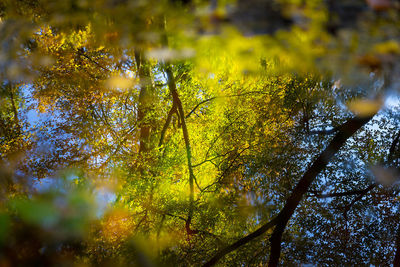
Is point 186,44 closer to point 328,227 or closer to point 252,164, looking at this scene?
point 252,164

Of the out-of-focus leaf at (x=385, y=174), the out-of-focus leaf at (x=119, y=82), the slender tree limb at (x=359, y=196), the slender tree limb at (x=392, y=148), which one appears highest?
the out-of-focus leaf at (x=119, y=82)

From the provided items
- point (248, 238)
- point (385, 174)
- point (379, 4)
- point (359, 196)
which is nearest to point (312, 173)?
point (248, 238)

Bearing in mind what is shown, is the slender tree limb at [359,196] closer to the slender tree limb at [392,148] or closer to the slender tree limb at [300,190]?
the slender tree limb at [392,148]

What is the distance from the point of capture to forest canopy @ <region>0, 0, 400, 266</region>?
85cm

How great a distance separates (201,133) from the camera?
15.7 ft

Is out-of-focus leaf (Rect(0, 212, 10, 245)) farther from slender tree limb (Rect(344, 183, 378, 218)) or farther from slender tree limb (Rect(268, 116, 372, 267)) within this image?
slender tree limb (Rect(344, 183, 378, 218))

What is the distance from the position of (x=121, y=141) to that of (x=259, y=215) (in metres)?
2.64

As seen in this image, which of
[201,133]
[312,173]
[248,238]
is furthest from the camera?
[201,133]

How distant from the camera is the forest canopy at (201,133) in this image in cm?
85

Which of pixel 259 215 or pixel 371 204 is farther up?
pixel 371 204

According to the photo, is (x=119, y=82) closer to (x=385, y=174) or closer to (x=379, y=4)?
(x=385, y=174)

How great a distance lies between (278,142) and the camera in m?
3.52

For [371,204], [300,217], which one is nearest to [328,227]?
[300,217]

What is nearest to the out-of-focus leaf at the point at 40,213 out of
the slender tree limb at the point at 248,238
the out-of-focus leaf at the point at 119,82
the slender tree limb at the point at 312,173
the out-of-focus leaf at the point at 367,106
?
the slender tree limb at the point at 248,238
